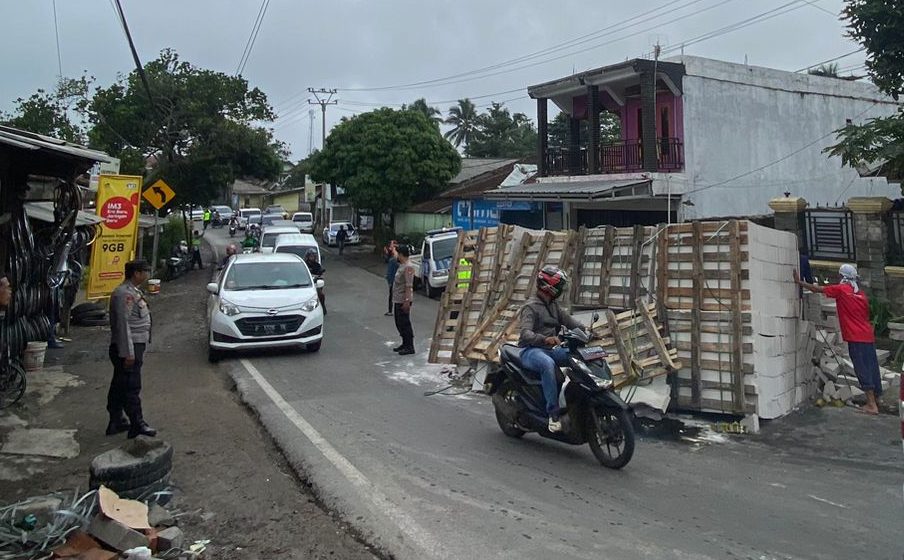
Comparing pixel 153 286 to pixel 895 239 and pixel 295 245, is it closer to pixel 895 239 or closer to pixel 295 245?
pixel 295 245

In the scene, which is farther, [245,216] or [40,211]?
A: [245,216]

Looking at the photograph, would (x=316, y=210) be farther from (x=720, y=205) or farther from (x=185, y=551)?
(x=185, y=551)

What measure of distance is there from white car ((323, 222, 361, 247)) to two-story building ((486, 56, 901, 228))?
18.6m

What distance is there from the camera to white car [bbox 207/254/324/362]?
11273mm

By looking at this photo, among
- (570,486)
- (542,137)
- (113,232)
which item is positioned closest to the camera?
(570,486)

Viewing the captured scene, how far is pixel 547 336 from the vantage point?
6277 millimetres

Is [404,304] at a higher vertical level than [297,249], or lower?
lower

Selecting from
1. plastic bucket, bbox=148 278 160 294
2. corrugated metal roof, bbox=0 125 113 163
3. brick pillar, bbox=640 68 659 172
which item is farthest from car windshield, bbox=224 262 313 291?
brick pillar, bbox=640 68 659 172

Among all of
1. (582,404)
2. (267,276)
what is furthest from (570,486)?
(267,276)

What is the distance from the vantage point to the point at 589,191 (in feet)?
64.9

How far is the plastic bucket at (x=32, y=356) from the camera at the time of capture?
416 inches

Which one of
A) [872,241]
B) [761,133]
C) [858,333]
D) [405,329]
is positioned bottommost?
[405,329]

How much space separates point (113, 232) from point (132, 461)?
37.7 ft

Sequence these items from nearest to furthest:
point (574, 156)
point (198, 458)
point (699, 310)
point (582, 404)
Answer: point (582, 404)
point (198, 458)
point (699, 310)
point (574, 156)
